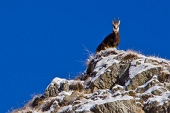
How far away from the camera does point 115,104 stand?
15734mm

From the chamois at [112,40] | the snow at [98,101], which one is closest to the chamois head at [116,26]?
the chamois at [112,40]

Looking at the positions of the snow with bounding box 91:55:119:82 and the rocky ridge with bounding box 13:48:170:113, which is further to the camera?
the snow with bounding box 91:55:119:82

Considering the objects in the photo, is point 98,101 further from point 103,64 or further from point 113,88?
point 103,64

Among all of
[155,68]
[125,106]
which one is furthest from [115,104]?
[155,68]

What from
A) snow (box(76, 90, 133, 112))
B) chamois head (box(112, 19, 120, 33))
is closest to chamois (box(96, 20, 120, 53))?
chamois head (box(112, 19, 120, 33))

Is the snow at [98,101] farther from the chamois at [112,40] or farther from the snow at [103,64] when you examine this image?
the chamois at [112,40]

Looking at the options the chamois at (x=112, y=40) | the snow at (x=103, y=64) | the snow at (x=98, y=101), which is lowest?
the snow at (x=98, y=101)

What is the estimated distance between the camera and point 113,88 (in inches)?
695

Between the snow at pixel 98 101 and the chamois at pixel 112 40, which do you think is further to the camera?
the chamois at pixel 112 40

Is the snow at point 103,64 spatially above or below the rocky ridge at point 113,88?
above

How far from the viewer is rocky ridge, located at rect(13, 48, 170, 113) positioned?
1583 centimetres

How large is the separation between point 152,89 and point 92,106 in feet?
7.37

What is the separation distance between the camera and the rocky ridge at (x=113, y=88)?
15828 millimetres

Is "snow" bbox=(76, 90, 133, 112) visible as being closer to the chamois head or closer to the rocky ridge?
the rocky ridge
